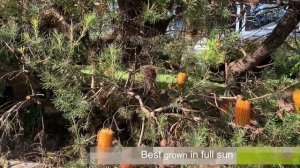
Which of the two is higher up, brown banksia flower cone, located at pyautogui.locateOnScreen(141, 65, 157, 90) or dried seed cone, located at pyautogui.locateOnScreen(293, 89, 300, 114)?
brown banksia flower cone, located at pyautogui.locateOnScreen(141, 65, 157, 90)

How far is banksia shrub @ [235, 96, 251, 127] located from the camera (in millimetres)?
3449

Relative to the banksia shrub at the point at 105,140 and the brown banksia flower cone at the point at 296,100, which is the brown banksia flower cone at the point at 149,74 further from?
the brown banksia flower cone at the point at 296,100

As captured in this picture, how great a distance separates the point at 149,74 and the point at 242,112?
777 millimetres

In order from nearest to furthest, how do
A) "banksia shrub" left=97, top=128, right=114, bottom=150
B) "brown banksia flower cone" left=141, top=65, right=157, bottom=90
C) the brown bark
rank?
"banksia shrub" left=97, top=128, right=114, bottom=150
"brown banksia flower cone" left=141, top=65, right=157, bottom=90
the brown bark

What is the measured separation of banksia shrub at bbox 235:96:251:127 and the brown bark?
22.9 inches

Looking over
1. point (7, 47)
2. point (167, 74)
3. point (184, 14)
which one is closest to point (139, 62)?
point (167, 74)

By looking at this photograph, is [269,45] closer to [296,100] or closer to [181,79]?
[296,100]

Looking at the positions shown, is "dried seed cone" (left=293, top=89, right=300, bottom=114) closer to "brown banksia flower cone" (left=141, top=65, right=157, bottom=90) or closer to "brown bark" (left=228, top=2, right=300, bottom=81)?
"brown bark" (left=228, top=2, right=300, bottom=81)

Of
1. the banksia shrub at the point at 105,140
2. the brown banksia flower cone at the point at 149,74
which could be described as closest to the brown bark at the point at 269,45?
the brown banksia flower cone at the point at 149,74

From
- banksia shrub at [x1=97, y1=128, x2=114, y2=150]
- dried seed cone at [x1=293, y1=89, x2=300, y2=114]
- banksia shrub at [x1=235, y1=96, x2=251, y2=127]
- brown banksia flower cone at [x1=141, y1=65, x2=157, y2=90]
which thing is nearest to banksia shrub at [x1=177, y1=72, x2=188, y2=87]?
brown banksia flower cone at [x1=141, y1=65, x2=157, y2=90]

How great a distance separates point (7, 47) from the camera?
12.0ft

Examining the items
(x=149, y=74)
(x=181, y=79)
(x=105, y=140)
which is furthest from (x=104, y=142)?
(x=181, y=79)

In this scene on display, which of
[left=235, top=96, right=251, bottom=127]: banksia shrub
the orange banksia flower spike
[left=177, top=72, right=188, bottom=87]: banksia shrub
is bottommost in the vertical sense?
the orange banksia flower spike

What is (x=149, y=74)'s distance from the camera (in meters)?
3.68
